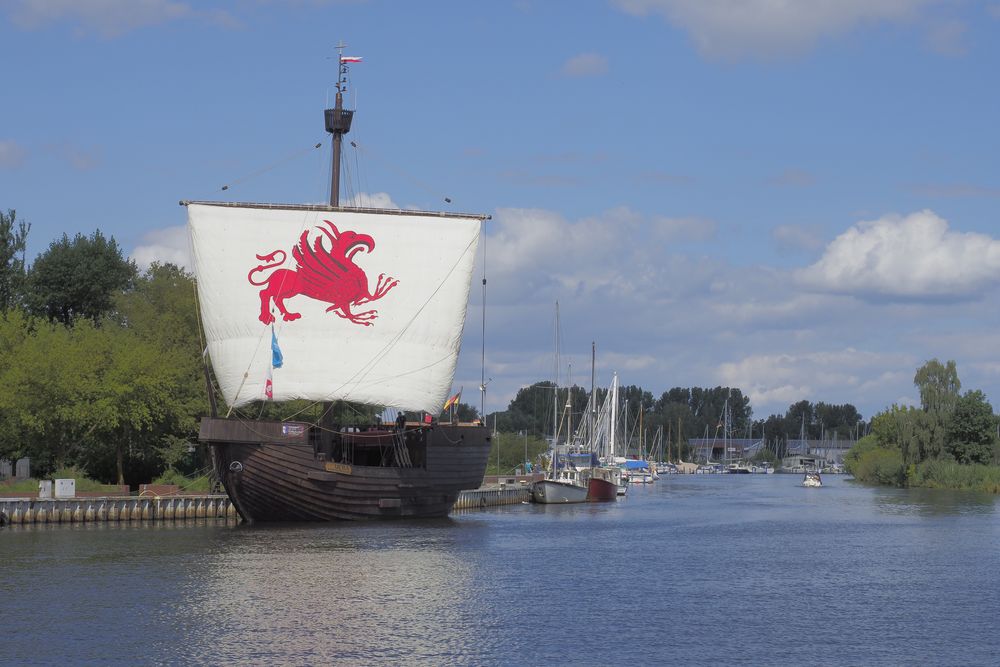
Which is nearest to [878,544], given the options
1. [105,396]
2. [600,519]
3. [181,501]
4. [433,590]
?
[600,519]

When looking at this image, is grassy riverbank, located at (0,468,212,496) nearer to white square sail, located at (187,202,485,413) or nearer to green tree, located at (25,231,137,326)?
white square sail, located at (187,202,485,413)

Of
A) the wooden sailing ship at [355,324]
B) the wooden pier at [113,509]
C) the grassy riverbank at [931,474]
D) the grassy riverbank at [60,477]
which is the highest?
the wooden sailing ship at [355,324]

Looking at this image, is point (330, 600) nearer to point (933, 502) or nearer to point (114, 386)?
point (114, 386)

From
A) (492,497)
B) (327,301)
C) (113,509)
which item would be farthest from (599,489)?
(113,509)

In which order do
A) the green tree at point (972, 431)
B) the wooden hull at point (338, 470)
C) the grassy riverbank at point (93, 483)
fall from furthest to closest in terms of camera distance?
the green tree at point (972, 431)
the grassy riverbank at point (93, 483)
the wooden hull at point (338, 470)

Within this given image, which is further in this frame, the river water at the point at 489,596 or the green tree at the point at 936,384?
the green tree at the point at 936,384

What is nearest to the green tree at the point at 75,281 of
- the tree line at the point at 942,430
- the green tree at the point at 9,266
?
the green tree at the point at 9,266

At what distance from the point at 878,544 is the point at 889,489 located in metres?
53.8

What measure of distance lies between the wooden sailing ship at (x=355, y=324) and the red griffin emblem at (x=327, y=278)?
4cm

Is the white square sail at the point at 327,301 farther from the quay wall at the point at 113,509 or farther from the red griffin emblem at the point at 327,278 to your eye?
the quay wall at the point at 113,509

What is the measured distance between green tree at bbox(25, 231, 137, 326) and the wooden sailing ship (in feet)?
87.6

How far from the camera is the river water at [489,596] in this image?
27109 millimetres

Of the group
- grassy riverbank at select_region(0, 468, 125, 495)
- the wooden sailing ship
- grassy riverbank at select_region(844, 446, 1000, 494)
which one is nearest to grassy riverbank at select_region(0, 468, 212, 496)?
grassy riverbank at select_region(0, 468, 125, 495)

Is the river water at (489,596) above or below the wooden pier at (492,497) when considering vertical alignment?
below
